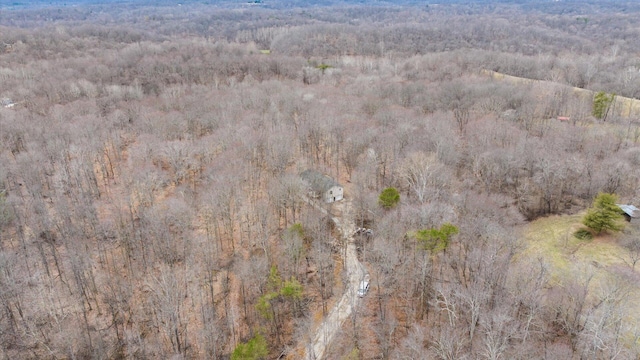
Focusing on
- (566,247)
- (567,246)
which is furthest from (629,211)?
(566,247)

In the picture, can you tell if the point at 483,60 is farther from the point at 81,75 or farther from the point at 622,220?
the point at 81,75

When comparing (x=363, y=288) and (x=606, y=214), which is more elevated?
(x=606, y=214)

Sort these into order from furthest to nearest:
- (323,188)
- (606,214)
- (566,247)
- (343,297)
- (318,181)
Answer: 1. (318,181)
2. (323,188)
3. (566,247)
4. (606,214)
5. (343,297)

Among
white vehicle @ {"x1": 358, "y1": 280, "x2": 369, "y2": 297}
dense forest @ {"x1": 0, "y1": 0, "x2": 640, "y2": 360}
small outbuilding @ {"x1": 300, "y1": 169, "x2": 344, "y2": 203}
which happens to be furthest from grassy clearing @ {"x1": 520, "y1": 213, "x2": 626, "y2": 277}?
small outbuilding @ {"x1": 300, "y1": 169, "x2": 344, "y2": 203}

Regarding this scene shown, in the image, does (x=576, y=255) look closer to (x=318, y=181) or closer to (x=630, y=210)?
(x=630, y=210)

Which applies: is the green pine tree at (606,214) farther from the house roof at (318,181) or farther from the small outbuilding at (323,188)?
the house roof at (318,181)

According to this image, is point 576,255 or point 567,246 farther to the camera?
point 567,246

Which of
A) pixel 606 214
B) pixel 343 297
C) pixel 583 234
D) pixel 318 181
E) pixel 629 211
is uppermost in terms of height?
pixel 318 181

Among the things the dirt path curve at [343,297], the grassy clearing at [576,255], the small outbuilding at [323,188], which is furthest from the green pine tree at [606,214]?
the small outbuilding at [323,188]

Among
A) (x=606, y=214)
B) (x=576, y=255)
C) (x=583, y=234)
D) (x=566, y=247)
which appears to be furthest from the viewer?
(x=583, y=234)
